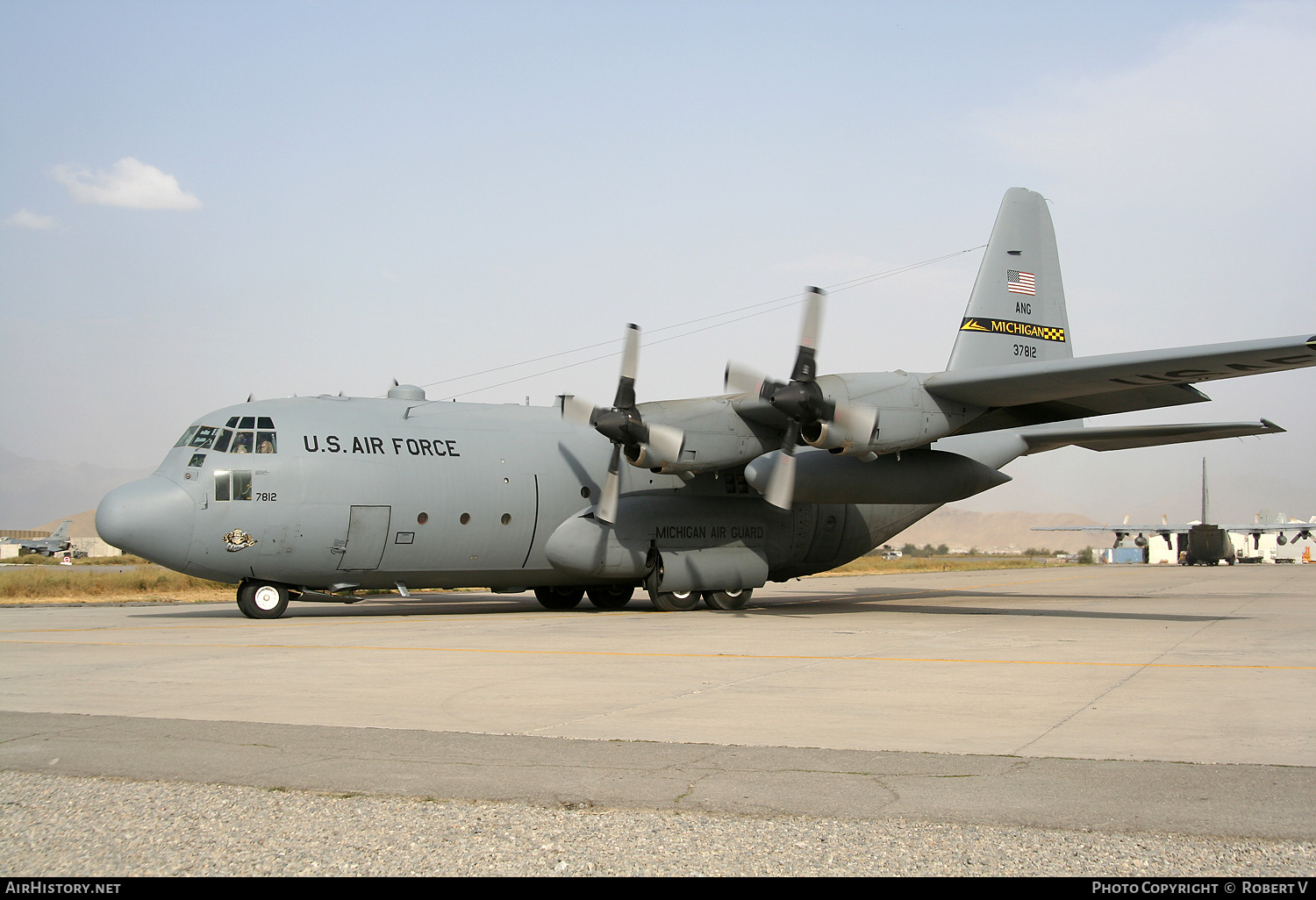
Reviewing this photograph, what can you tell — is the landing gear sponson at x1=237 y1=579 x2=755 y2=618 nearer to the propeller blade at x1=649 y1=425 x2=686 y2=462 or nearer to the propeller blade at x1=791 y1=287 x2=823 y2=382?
the propeller blade at x1=649 y1=425 x2=686 y2=462

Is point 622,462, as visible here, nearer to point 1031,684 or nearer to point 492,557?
point 492,557

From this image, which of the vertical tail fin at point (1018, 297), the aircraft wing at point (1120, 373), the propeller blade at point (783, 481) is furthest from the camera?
the vertical tail fin at point (1018, 297)

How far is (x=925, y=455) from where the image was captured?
2041 centimetres

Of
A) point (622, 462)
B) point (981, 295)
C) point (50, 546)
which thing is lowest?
point (50, 546)

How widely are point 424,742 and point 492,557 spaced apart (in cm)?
1309

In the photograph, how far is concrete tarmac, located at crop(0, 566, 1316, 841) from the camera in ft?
18.8

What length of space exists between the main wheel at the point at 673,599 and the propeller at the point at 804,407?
3602mm

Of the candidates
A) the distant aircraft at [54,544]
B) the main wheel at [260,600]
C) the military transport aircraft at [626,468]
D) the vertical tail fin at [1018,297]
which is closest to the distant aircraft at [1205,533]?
the vertical tail fin at [1018,297]

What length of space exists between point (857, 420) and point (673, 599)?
5884 millimetres

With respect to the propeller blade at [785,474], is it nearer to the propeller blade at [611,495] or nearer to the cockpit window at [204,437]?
the propeller blade at [611,495]

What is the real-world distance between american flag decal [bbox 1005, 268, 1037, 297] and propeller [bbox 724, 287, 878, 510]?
7299mm

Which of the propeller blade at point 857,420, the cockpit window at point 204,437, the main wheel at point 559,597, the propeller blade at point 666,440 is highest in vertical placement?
the propeller blade at point 857,420

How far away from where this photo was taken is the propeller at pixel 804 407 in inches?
→ 700
